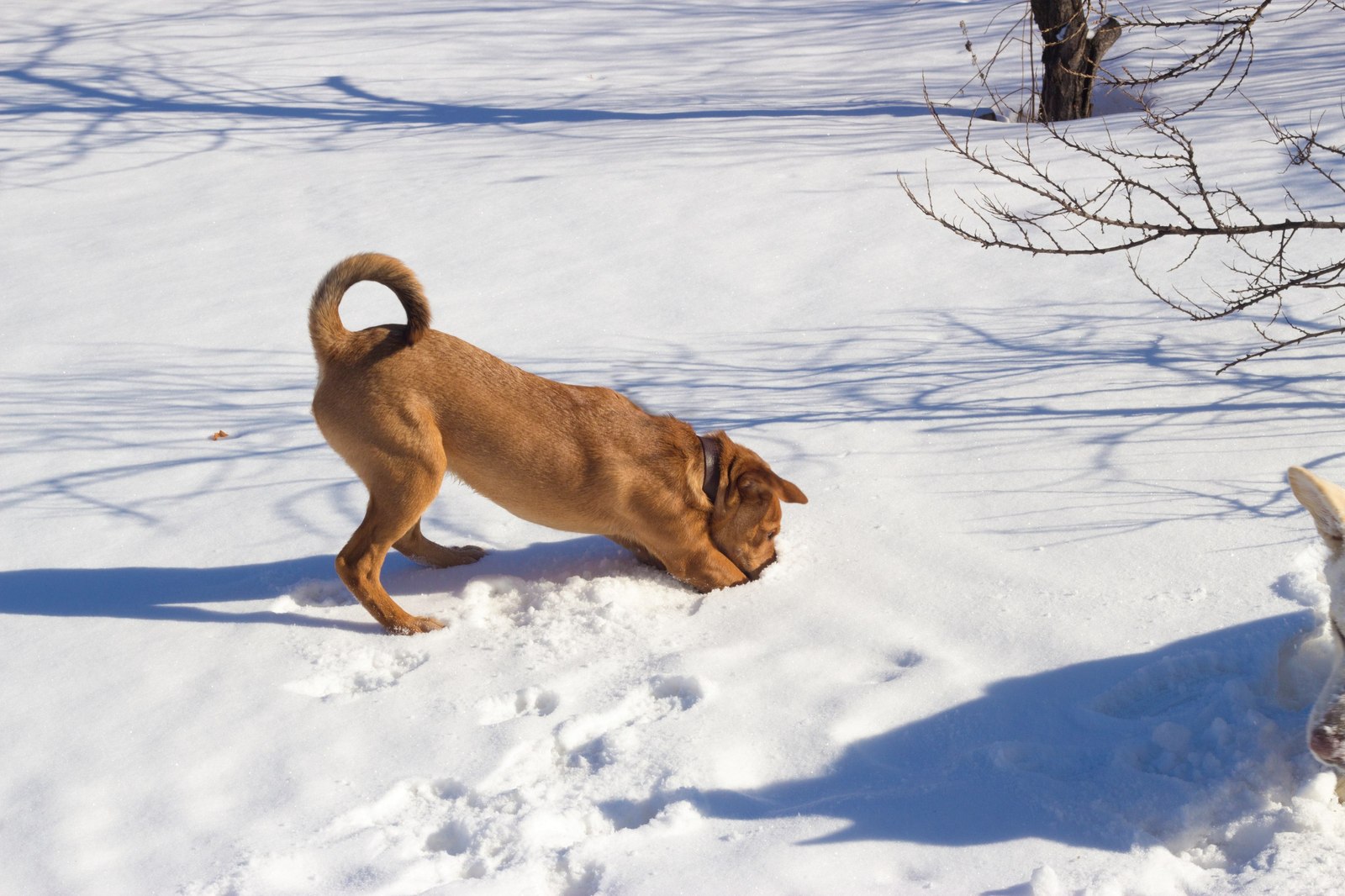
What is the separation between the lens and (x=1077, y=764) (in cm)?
298

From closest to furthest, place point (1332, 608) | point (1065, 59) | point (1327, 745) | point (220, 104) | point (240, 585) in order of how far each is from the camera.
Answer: point (1327, 745) → point (1332, 608) → point (240, 585) → point (1065, 59) → point (220, 104)

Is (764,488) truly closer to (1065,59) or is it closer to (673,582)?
(673,582)

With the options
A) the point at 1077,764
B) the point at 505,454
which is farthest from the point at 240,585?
the point at 1077,764

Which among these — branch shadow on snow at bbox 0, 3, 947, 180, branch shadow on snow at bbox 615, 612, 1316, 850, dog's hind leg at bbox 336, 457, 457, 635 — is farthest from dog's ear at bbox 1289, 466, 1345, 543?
branch shadow on snow at bbox 0, 3, 947, 180

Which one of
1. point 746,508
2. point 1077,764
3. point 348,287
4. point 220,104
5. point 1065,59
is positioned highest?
point 1065,59

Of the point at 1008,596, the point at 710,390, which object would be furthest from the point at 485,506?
the point at 1008,596

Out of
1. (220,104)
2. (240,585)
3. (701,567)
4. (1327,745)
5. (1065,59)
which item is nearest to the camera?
(1327,745)

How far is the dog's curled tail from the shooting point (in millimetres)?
3707

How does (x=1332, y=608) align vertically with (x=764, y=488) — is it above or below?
above

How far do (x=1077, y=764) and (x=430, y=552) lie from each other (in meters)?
2.41

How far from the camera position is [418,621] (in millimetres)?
3842

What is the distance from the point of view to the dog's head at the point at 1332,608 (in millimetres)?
2615

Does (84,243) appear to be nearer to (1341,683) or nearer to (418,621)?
(418,621)

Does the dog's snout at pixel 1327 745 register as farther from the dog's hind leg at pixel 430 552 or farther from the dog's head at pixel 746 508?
the dog's hind leg at pixel 430 552
